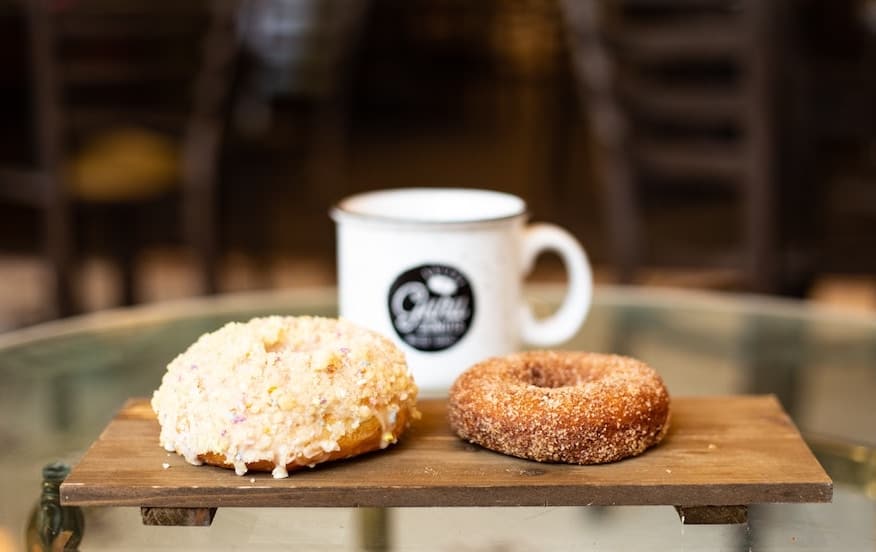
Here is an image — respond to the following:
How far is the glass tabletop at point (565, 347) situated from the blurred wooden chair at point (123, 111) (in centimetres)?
112

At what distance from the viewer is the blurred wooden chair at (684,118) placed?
5.25ft

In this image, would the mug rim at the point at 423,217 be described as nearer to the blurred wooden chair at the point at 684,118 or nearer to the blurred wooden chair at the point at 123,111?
the blurred wooden chair at the point at 684,118

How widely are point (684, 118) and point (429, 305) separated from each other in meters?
1.14

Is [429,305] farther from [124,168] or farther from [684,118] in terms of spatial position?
[124,168]

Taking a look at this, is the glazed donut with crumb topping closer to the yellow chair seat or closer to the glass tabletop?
the glass tabletop

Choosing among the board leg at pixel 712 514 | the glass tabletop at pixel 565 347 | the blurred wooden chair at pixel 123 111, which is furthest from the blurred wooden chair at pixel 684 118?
the board leg at pixel 712 514

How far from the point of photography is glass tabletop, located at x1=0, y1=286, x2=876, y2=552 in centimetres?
57

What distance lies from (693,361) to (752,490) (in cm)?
43

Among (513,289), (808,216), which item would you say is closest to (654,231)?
(808,216)

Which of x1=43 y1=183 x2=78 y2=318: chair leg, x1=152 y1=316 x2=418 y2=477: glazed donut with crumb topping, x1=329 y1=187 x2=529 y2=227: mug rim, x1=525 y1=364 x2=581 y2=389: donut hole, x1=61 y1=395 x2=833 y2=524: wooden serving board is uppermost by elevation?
x1=329 y1=187 x2=529 y2=227: mug rim

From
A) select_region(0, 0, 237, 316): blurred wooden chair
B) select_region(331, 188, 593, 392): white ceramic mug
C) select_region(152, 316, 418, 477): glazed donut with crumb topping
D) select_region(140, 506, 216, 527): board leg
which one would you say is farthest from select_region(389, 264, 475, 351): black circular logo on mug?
select_region(0, 0, 237, 316): blurred wooden chair

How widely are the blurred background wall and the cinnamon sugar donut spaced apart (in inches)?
42.9

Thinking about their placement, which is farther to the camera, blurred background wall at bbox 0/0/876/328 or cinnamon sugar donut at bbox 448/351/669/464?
blurred background wall at bbox 0/0/876/328

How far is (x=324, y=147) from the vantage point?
3.95 meters
